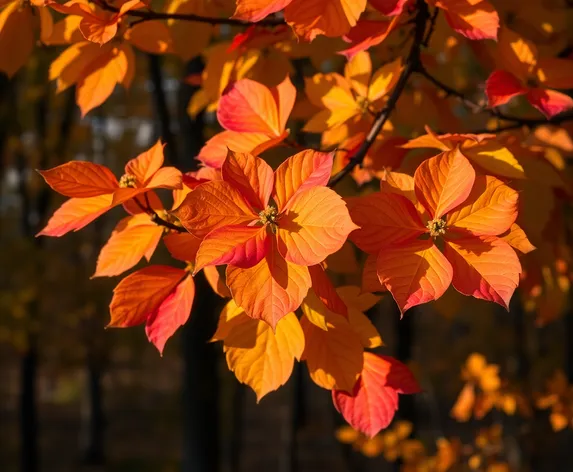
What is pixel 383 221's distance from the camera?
0.98 meters

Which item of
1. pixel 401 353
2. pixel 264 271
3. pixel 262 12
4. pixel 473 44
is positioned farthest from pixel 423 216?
pixel 401 353

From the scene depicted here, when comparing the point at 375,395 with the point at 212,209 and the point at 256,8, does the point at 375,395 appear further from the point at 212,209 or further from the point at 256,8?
the point at 256,8

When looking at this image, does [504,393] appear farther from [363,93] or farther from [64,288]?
[64,288]

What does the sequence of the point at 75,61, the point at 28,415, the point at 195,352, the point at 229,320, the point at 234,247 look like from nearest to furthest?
the point at 234,247, the point at 229,320, the point at 75,61, the point at 195,352, the point at 28,415

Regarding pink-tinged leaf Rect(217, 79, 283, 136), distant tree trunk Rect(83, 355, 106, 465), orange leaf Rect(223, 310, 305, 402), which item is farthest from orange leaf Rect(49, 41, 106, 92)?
distant tree trunk Rect(83, 355, 106, 465)

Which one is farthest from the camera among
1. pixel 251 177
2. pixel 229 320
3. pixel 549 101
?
pixel 549 101

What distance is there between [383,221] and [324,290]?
14 centimetres

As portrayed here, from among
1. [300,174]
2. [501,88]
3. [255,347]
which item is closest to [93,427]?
[255,347]

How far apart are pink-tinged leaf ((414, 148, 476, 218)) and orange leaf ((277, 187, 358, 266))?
7.8 inches

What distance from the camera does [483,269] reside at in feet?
3.14

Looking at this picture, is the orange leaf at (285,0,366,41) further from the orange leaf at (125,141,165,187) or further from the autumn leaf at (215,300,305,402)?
the autumn leaf at (215,300,305,402)

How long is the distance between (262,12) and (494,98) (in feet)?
1.81

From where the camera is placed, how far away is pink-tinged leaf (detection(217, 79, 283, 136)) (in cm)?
125

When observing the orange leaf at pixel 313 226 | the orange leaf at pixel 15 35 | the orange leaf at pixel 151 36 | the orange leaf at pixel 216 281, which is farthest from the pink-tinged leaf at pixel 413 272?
the orange leaf at pixel 15 35
